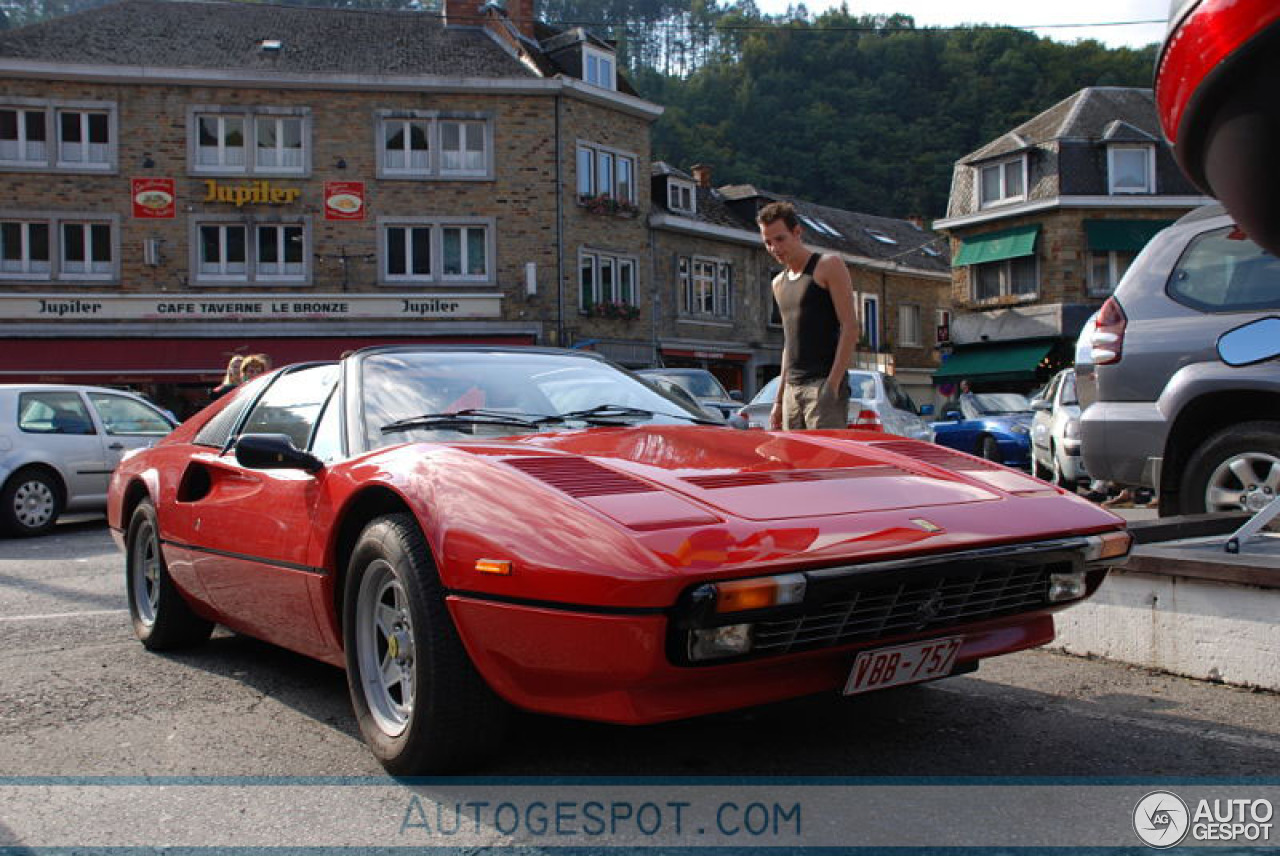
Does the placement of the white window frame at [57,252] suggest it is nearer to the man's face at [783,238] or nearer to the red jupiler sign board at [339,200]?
the red jupiler sign board at [339,200]

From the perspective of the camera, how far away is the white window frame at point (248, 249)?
87.4 feet

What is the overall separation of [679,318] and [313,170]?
35.3 feet

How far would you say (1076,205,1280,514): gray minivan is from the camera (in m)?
4.93

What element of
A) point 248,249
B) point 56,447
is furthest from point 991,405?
point 248,249

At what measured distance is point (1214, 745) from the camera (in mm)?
3184

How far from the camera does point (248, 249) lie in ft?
88.4

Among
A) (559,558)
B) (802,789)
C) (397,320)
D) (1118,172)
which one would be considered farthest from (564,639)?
(1118,172)

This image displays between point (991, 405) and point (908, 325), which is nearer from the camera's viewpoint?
point (991, 405)

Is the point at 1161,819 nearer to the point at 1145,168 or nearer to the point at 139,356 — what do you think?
the point at 139,356

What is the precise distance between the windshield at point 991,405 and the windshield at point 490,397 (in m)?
15.9

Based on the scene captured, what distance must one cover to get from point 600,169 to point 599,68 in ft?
10.3

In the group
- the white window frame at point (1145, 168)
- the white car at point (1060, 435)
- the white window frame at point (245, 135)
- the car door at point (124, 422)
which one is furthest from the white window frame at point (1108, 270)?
the car door at point (124, 422)

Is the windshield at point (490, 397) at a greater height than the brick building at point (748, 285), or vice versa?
the brick building at point (748, 285)

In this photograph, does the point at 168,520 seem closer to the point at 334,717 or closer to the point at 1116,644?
the point at 334,717
